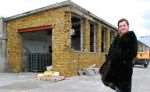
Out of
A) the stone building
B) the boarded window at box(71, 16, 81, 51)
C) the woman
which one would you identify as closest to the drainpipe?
the stone building

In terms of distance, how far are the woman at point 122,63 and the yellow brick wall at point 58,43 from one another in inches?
428

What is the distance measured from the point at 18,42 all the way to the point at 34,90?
867 centimetres

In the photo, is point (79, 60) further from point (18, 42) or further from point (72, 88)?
point (72, 88)

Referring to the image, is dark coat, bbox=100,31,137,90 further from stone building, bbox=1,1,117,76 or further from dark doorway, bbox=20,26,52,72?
dark doorway, bbox=20,26,52,72

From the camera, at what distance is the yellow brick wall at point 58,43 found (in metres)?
16.6

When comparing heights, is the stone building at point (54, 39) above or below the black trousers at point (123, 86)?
above

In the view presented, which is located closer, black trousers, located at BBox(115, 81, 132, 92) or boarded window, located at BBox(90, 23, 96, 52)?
black trousers, located at BBox(115, 81, 132, 92)

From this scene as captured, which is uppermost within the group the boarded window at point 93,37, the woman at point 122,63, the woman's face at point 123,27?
the boarded window at point 93,37

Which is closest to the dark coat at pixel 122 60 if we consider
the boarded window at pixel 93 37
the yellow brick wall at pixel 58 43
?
the yellow brick wall at pixel 58 43

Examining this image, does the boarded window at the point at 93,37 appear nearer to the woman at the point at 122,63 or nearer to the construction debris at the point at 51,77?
the construction debris at the point at 51,77

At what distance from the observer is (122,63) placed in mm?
5449

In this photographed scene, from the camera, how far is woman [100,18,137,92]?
17.9 ft

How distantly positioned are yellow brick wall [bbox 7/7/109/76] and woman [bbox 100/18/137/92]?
10.9 m

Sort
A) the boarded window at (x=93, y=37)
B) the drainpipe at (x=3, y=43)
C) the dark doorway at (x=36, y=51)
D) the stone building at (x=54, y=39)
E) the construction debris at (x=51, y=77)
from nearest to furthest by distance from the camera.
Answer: the construction debris at (x=51, y=77)
the stone building at (x=54, y=39)
the drainpipe at (x=3, y=43)
the dark doorway at (x=36, y=51)
the boarded window at (x=93, y=37)
